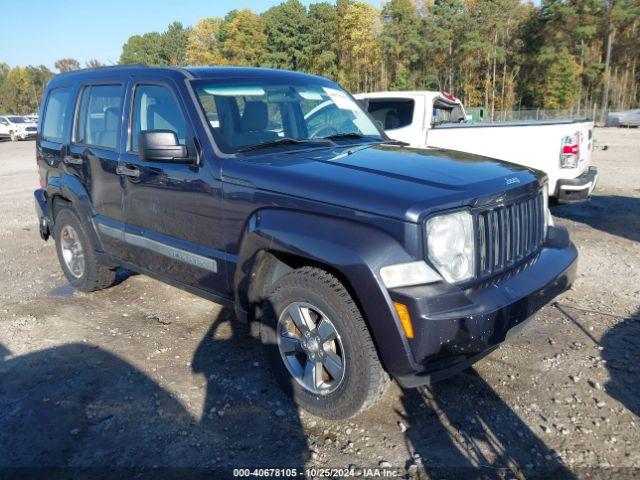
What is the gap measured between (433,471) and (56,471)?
77.1 inches

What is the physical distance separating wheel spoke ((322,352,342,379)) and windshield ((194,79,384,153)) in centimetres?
149

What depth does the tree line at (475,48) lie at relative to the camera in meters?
56.0

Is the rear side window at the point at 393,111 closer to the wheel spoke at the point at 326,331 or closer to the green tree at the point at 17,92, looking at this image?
the wheel spoke at the point at 326,331

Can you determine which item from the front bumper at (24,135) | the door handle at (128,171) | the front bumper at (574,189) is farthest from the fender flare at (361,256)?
the front bumper at (24,135)

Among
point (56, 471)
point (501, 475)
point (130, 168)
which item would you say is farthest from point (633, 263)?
point (56, 471)

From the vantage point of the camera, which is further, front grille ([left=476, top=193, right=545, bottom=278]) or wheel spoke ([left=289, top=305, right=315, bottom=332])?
wheel spoke ([left=289, top=305, right=315, bottom=332])

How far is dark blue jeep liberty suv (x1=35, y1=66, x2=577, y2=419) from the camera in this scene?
264 centimetres

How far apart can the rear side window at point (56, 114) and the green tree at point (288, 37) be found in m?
58.0

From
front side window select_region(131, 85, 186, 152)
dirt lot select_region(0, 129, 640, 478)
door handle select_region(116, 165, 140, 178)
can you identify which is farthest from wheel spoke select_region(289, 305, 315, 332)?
door handle select_region(116, 165, 140, 178)

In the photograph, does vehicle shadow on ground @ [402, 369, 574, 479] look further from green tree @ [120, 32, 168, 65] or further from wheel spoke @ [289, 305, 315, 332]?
green tree @ [120, 32, 168, 65]

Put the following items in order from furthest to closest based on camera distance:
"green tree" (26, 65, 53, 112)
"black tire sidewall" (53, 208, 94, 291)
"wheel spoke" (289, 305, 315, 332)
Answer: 1. "green tree" (26, 65, 53, 112)
2. "black tire sidewall" (53, 208, 94, 291)
3. "wheel spoke" (289, 305, 315, 332)

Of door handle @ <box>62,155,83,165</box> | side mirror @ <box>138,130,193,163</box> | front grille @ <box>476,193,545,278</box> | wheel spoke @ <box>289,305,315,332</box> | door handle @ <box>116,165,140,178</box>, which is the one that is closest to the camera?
front grille @ <box>476,193,545,278</box>

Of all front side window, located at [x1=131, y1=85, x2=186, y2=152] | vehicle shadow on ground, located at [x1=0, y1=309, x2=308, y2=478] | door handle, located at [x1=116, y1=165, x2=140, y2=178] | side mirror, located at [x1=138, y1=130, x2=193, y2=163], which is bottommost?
vehicle shadow on ground, located at [x1=0, y1=309, x2=308, y2=478]

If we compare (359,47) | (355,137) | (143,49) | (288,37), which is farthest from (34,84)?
(355,137)
